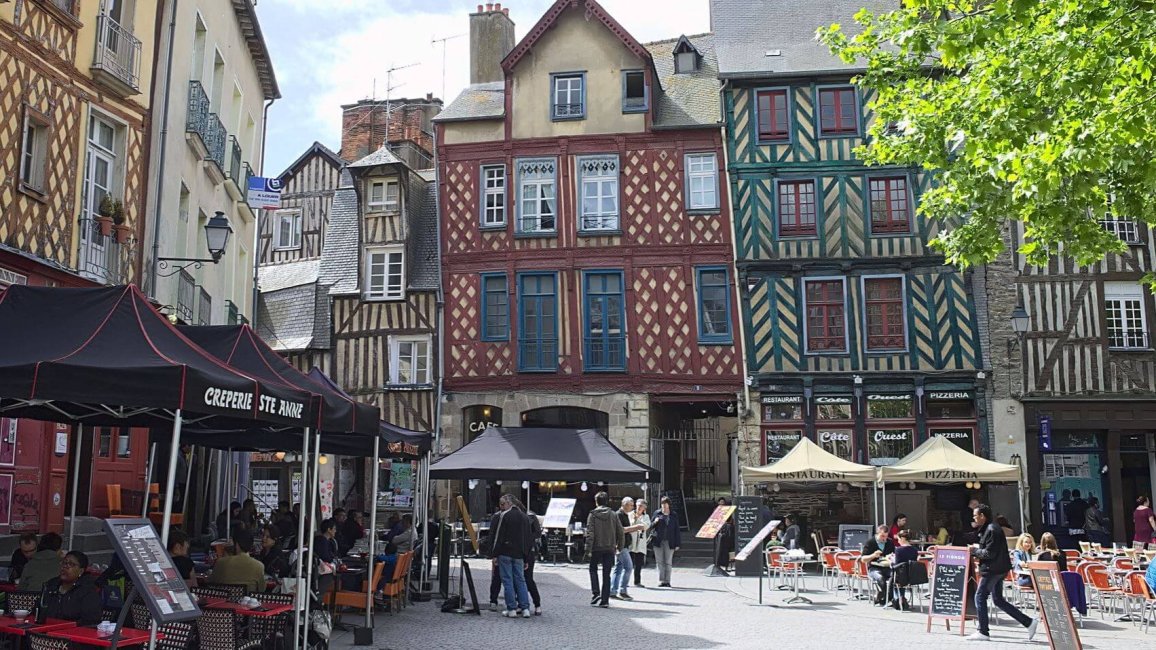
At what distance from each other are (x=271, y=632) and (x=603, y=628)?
395cm

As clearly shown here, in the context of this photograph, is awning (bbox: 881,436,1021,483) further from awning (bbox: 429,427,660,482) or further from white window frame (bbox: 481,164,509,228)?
white window frame (bbox: 481,164,509,228)

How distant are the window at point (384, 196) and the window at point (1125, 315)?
14436 millimetres

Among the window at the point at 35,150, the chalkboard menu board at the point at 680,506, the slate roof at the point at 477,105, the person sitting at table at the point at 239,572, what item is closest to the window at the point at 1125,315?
the chalkboard menu board at the point at 680,506

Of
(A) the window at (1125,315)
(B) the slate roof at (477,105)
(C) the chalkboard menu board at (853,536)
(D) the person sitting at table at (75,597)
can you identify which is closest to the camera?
(D) the person sitting at table at (75,597)

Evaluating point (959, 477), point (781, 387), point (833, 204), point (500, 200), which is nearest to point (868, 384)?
point (781, 387)

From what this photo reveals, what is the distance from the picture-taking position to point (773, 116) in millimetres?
22391

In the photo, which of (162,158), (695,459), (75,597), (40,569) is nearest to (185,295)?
(162,158)

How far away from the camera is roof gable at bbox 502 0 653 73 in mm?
23125

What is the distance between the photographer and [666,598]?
14.0 m

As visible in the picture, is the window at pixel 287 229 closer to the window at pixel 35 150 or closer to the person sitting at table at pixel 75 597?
the window at pixel 35 150

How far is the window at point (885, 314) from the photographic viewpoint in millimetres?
21484

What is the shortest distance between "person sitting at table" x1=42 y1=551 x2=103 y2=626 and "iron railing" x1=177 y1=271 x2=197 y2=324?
8.51 meters

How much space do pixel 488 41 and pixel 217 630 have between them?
21074 mm

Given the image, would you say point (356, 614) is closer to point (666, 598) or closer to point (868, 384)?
point (666, 598)
